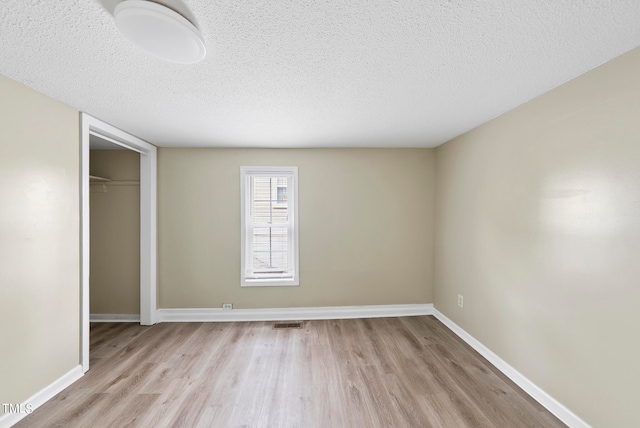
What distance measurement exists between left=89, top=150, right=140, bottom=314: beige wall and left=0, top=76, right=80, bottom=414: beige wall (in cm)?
131

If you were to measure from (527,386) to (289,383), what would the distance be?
192 centimetres

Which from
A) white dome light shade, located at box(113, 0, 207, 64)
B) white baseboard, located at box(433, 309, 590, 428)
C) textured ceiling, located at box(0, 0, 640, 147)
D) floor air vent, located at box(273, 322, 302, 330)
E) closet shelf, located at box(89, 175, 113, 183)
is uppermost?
textured ceiling, located at box(0, 0, 640, 147)

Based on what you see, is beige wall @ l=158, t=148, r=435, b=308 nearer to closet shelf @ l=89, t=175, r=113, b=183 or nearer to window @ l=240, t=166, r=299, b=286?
window @ l=240, t=166, r=299, b=286

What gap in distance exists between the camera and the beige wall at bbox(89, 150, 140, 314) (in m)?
3.57

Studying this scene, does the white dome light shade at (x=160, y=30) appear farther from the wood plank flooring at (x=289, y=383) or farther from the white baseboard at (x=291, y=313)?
the white baseboard at (x=291, y=313)

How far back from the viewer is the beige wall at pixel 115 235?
3570 mm

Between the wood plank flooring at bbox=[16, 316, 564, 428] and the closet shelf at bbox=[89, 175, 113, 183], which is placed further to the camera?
the closet shelf at bbox=[89, 175, 113, 183]

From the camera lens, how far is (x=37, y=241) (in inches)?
77.9

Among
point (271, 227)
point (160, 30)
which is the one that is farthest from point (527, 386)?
point (160, 30)

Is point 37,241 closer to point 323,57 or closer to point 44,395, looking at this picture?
point 44,395

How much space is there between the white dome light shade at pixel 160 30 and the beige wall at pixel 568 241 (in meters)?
2.33

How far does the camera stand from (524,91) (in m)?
1.96

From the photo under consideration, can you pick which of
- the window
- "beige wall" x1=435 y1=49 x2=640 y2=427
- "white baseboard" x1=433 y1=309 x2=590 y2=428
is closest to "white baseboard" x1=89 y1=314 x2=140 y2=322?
the window

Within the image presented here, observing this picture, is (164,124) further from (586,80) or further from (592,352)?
(592,352)
